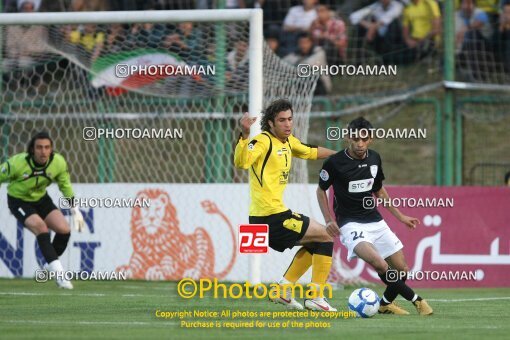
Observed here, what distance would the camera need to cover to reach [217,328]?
29.2 feet

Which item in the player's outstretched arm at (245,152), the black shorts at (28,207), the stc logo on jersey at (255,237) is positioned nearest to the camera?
the player's outstretched arm at (245,152)

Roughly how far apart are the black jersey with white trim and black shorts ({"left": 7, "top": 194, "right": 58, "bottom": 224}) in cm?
511

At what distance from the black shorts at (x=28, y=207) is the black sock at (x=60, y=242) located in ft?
1.13

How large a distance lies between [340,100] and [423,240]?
317 cm

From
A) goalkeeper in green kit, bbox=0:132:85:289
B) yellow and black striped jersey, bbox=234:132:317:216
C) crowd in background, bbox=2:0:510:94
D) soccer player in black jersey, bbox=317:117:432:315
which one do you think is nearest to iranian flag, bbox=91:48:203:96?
crowd in background, bbox=2:0:510:94

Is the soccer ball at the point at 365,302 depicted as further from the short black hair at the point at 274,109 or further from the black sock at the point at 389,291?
the short black hair at the point at 274,109

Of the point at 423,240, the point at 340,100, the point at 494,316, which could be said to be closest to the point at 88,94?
the point at 340,100

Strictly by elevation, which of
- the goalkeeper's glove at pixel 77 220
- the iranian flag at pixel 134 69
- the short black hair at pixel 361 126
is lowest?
the goalkeeper's glove at pixel 77 220

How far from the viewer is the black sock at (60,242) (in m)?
14.4

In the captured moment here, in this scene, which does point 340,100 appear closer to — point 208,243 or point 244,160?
point 208,243

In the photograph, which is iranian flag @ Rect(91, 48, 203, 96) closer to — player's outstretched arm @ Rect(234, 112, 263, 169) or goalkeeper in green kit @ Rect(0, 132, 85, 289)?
goalkeeper in green kit @ Rect(0, 132, 85, 289)

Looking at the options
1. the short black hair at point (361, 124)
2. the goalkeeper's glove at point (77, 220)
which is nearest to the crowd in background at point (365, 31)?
the goalkeeper's glove at point (77, 220)

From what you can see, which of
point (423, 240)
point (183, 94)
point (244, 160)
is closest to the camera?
point (244, 160)

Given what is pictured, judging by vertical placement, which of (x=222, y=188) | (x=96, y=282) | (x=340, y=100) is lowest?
(x=96, y=282)
